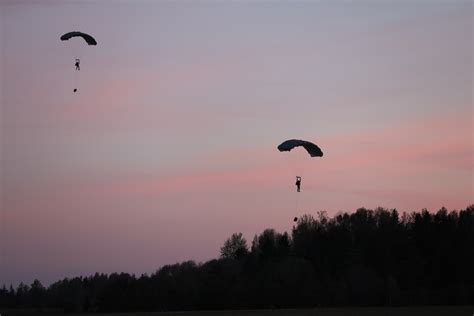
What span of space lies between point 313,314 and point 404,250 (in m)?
38.2

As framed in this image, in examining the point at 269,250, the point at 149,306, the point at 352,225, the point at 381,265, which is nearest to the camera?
the point at 149,306

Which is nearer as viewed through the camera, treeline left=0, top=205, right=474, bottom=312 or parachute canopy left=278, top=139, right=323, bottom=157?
parachute canopy left=278, top=139, right=323, bottom=157

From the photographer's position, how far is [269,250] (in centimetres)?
11212

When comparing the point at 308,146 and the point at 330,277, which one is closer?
the point at 308,146

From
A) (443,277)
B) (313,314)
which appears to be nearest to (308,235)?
(443,277)

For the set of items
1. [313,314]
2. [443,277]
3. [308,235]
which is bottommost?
[313,314]

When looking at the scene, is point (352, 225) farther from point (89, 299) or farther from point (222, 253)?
point (89, 299)

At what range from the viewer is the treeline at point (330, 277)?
91250 mm

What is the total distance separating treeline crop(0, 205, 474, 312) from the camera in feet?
299

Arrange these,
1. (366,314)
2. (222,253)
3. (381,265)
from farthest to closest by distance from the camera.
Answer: (222,253), (381,265), (366,314)

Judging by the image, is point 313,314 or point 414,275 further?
point 414,275

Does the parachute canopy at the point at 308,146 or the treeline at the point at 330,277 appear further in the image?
the treeline at the point at 330,277

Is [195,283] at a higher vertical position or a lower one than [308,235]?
lower

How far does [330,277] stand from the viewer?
332ft
